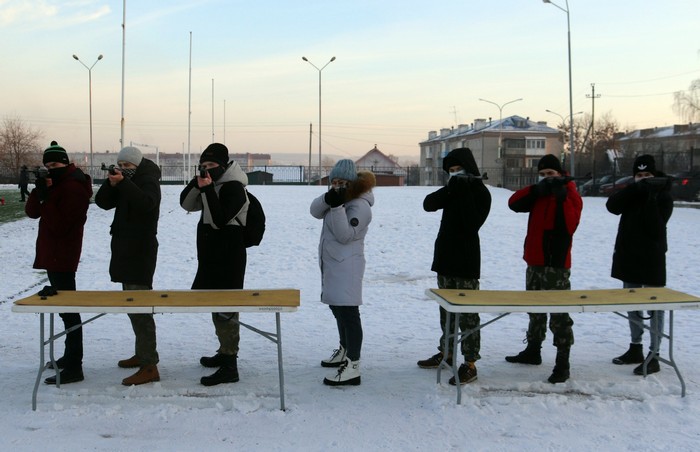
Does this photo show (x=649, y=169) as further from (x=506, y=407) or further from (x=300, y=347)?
(x=300, y=347)

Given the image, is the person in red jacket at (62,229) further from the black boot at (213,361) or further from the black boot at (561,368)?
the black boot at (561,368)

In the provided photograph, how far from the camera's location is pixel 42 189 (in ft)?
15.6

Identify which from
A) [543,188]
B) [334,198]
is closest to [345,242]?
[334,198]

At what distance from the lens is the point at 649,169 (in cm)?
523

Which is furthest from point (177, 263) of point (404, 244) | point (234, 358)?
point (234, 358)

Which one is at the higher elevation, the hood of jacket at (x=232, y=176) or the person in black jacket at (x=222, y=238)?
the hood of jacket at (x=232, y=176)

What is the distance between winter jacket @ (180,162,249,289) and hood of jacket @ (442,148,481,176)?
159 centimetres

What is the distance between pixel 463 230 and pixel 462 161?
0.53 meters

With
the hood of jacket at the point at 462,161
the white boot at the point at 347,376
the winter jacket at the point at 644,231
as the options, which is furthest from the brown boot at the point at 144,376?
the winter jacket at the point at 644,231

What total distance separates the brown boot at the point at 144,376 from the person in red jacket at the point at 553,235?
296 centimetres

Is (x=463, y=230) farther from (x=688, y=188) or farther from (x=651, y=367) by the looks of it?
(x=688, y=188)

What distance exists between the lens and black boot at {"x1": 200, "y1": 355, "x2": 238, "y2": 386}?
460 centimetres

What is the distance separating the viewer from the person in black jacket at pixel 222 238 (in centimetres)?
459

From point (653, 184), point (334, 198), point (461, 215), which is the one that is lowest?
point (461, 215)
